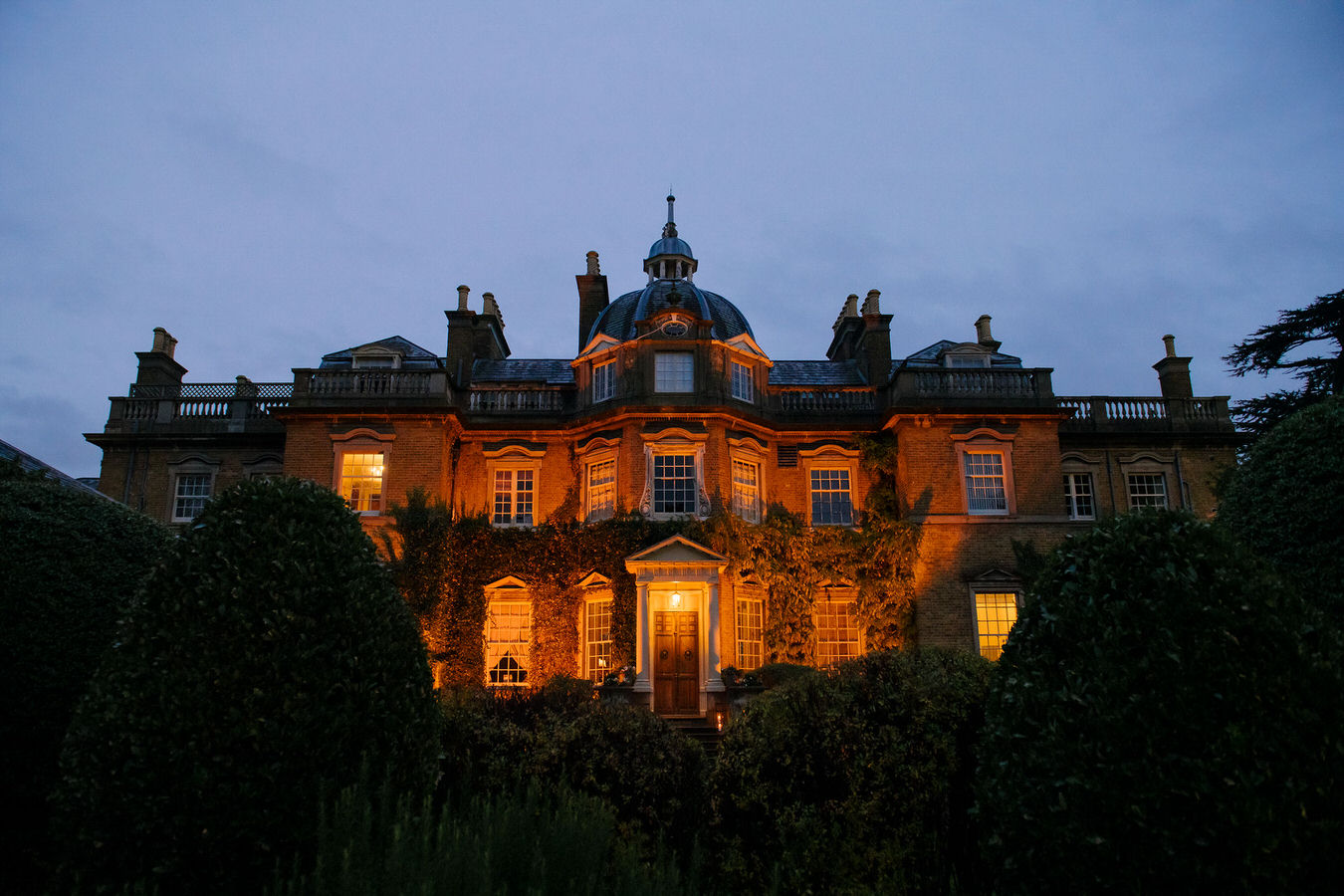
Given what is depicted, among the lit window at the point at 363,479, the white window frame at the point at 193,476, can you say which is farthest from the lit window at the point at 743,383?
the white window frame at the point at 193,476

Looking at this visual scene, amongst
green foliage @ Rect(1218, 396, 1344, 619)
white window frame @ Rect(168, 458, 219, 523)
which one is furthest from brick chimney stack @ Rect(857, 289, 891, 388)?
white window frame @ Rect(168, 458, 219, 523)

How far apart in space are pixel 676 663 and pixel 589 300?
483 inches

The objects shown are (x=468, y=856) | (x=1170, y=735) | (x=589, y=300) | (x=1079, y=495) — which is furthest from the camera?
(x=589, y=300)

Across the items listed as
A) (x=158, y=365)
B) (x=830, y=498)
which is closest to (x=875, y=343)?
(x=830, y=498)

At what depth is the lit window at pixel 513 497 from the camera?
73.6ft

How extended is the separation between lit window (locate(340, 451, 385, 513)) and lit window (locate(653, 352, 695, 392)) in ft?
23.8

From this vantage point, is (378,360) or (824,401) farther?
(378,360)

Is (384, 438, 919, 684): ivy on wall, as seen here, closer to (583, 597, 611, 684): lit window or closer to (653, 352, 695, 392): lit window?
(583, 597, 611, 684): lit window

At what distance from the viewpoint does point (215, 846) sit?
5.30 metres

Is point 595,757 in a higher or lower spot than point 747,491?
lower

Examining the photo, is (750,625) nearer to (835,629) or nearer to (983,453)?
(835,629)

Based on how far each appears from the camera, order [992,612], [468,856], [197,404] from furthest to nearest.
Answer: [197,404]
[992,612]
[468,856]

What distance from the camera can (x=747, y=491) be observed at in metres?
21.9

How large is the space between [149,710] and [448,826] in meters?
2.26
